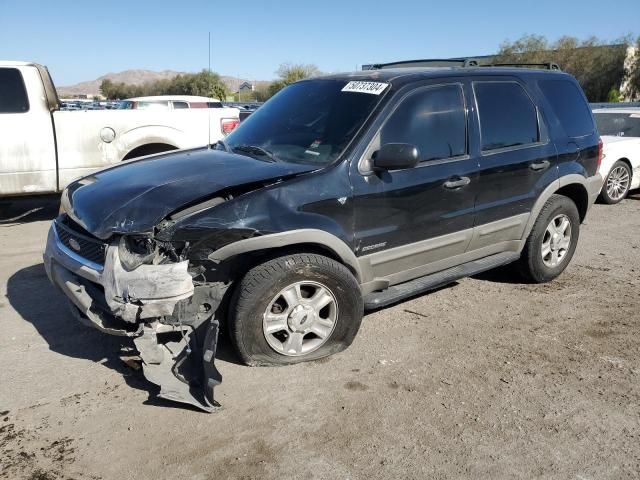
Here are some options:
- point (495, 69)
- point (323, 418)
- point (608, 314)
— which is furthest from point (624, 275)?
point (323, 418)

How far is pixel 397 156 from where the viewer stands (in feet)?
12.3

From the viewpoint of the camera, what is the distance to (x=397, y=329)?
4.39 metres

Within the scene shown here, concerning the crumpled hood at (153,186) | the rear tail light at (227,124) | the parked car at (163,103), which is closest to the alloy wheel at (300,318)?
the crumpled hood at (153,186)

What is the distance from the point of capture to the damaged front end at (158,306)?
3.17 m

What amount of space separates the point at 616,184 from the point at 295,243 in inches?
316

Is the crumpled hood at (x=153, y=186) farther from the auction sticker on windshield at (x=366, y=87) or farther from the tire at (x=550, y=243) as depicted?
the tire at (x=550, y=243)

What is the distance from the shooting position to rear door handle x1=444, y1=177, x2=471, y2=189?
4238mm

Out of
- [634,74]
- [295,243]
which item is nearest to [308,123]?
[295,243]

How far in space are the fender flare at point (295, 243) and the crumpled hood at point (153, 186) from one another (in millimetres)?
356

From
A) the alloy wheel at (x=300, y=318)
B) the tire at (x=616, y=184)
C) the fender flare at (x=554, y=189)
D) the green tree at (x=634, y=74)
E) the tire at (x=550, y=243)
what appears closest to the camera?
the alloy wheel at (x=300, y=318)

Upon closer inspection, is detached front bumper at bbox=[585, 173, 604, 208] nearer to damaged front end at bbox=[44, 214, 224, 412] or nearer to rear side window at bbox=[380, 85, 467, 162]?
rear side window at bbox=[380, 85, 467, 162]

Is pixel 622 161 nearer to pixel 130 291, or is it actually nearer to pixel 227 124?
pixel 227 124

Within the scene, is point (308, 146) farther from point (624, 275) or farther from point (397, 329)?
point (624, 275)

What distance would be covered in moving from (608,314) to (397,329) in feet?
6.04
